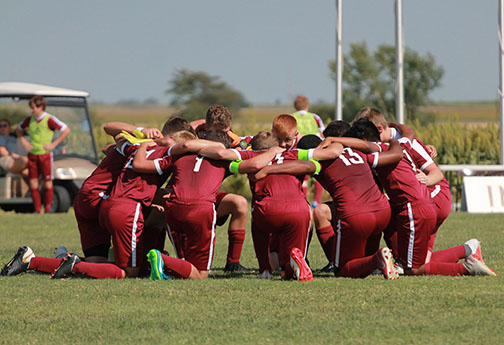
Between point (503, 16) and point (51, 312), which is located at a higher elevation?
point (503, 16)

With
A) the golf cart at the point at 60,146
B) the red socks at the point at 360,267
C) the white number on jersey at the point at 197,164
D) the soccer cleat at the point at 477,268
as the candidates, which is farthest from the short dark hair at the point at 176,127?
the golf cart at the point at 60,146

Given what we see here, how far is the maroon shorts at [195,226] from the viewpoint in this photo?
7.50 metres

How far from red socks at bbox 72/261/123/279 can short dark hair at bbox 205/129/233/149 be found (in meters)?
1.49

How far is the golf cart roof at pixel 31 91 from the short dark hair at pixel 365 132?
12330 millimetres

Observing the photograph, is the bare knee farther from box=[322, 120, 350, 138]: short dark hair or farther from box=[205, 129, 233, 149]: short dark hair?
box=[205, 129, 233, 149]: short dark hair

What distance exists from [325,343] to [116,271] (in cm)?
322

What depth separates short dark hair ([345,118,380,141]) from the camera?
26.3 feet

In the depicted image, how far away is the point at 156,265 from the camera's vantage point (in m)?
7.46

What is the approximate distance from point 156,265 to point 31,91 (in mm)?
12529

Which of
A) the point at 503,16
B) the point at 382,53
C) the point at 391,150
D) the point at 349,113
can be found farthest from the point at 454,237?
the point at 382,53

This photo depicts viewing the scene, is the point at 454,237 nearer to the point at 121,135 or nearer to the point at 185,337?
the point at 121,135

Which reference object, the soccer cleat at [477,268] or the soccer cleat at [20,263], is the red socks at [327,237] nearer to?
the soccer cleat at [477,268]

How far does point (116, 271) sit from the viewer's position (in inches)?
306

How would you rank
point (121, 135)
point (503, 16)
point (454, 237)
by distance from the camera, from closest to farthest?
1. point (121, 135)
2. point (454, 237)
3. point (503, 16)
